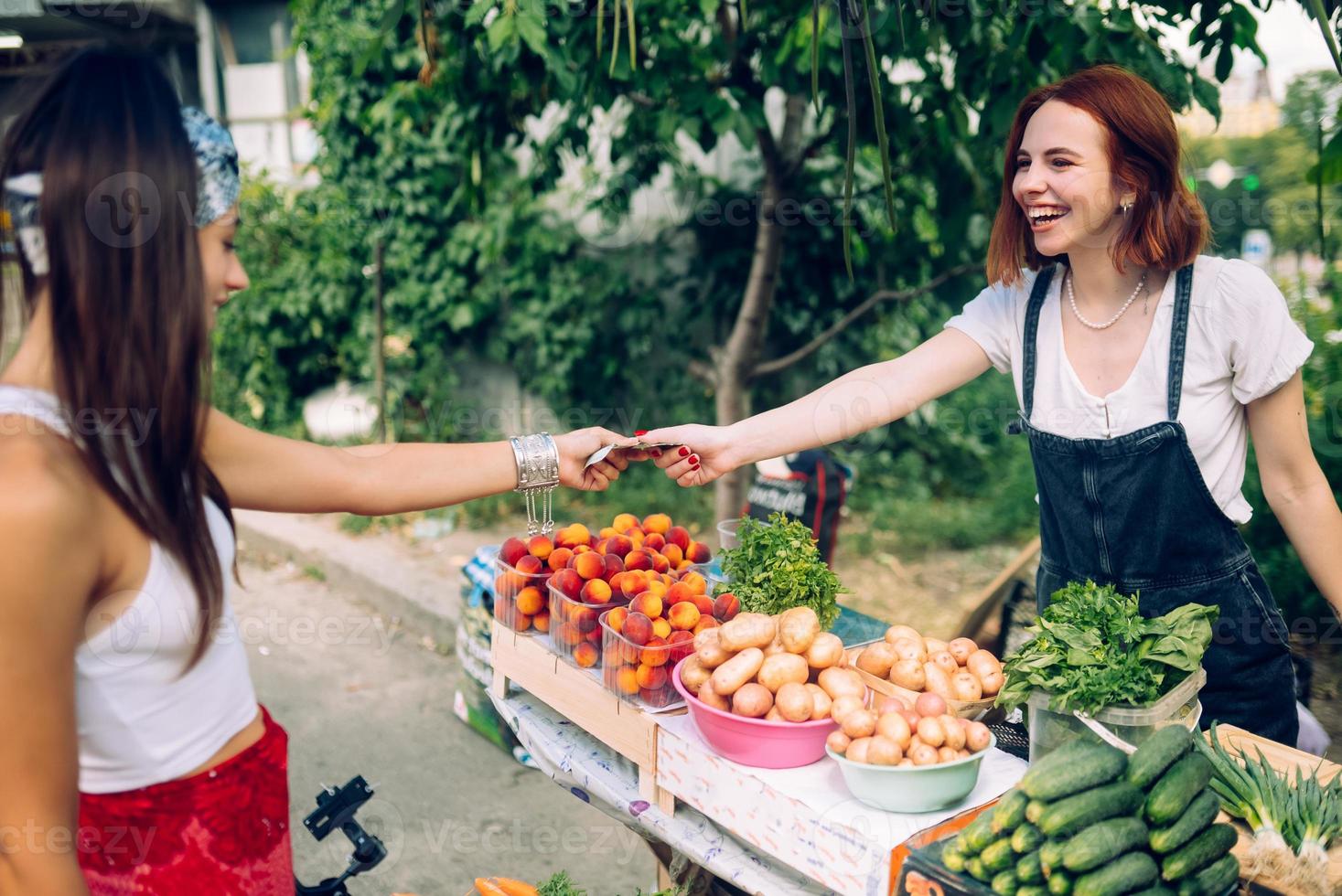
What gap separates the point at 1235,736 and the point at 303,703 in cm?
398

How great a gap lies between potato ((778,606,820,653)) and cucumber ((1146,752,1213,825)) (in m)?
0.69

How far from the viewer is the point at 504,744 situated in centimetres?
436

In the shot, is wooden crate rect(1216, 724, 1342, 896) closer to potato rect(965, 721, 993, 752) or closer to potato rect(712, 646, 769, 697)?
potato rect(965, 721, 993, 752)

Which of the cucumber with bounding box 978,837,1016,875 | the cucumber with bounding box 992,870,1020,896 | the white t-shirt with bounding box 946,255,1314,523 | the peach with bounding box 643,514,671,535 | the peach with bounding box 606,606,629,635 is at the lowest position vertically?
the cucumber with bounding box 992,870,1020,896

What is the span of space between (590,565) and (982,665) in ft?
2.97

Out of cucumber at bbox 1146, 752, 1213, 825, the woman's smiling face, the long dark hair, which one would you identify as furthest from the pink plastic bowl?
the woman's smiling face

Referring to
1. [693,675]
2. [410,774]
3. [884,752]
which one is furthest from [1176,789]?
[410,774]

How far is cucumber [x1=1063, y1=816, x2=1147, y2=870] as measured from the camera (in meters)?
1.52

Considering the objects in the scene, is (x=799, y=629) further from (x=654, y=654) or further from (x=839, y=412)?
(x=839, y=412)

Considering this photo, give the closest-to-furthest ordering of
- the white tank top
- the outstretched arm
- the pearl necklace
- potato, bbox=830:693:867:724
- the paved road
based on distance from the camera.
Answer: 1. the white tank top
2. potato, bbox=830:693:867:724
3. the pearl necklace
4. the outstretched arm
5. the paved road

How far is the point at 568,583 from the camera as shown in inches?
96.7

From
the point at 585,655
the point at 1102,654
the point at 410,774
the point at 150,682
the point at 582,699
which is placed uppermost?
the point at 150,682

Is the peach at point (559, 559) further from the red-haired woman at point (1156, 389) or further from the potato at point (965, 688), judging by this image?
the red-haired woman at point (1156, 389)

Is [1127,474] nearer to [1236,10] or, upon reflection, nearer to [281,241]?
[1236,10]
